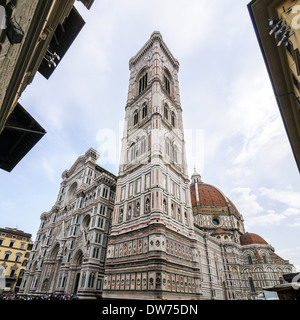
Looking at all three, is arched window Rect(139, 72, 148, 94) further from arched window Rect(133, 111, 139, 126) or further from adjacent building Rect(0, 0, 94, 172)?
adjacent building Rect(0, 0, 94, 172)

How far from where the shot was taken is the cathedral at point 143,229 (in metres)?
21.4

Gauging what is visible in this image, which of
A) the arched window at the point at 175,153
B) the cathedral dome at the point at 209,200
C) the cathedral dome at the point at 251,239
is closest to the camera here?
the arched window at the point at 175,153

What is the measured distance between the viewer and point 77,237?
Answer: 30.6m

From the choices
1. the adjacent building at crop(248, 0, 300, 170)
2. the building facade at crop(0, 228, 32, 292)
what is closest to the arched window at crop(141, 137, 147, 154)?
the adjacent building at crop(248, 0, 300, 170)

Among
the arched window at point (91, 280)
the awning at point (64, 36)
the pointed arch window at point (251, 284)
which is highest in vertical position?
the awning at point (64, 36)

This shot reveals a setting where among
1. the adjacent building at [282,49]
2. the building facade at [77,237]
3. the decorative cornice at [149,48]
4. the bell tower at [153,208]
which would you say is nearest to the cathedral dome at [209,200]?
the bell tower at [153,208]

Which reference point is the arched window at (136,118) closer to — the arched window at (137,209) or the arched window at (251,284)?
the arched window at (137,209)

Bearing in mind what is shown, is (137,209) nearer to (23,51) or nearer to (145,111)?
(145,111)

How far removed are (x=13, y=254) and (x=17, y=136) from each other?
170 feet

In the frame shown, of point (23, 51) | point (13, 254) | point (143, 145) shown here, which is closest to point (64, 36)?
point (23, 51)

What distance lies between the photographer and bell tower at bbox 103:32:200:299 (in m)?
20.3

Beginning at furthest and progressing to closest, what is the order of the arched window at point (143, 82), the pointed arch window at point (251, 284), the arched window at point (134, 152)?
the pointed arch window at point (251, 284)
the arched window at point (143, 82)
the arched window at point (134, 152)

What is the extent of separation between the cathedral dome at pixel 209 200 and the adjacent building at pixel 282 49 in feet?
194
